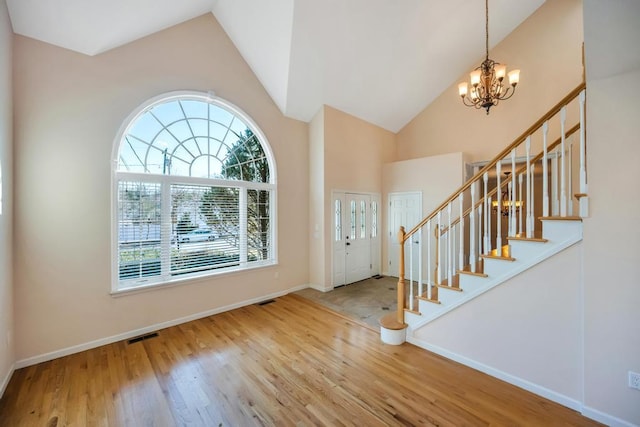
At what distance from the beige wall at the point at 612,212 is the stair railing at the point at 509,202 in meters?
0.12

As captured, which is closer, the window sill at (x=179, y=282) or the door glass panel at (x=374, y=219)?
the window sill at (x=179, y=282)

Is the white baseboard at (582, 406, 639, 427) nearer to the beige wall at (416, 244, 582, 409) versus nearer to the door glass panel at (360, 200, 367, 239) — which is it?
the beige wall at (416, 244, 582, 409)

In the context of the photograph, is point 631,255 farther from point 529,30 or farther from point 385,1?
point 529,30

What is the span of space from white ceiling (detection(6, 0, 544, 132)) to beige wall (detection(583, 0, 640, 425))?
115 inches

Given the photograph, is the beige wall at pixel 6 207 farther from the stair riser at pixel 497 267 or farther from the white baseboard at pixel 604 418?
the white baseboard at pixel 604 418

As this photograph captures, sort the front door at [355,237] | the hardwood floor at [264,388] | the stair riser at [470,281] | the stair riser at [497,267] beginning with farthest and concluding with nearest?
the front door at [355,237] → the stair riser at [470,281] → the stair riser at [497,267] → the hardwood floor at [264,388]

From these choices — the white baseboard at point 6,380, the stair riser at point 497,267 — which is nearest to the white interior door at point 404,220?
the stair riser at point 497,267

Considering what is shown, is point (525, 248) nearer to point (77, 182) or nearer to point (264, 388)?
point (264, 388)

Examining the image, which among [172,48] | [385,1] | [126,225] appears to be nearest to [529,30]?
Result: [385,1]

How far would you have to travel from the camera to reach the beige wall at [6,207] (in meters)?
2.31

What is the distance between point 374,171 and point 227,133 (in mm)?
3410

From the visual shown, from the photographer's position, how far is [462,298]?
8.63ft

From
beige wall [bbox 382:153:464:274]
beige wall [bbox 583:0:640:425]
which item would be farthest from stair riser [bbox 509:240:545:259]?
beige wall [bbox 382:153:464:274]

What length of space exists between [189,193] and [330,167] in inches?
103
